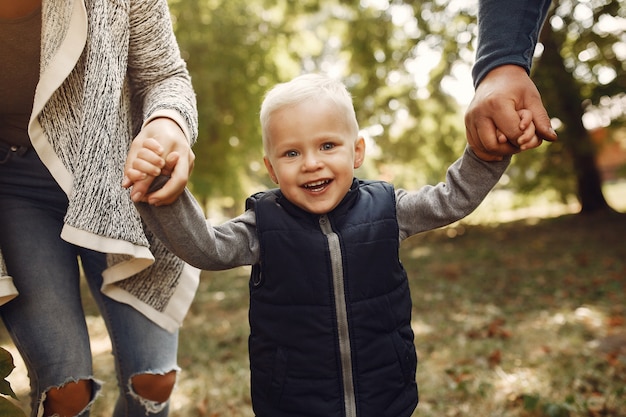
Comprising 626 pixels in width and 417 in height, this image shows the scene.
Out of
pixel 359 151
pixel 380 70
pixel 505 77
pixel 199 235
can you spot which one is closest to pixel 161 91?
pixel 199 235

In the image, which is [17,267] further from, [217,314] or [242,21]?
[242,21]

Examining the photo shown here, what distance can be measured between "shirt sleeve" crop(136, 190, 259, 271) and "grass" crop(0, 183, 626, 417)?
225cm

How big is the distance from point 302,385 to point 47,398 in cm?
79

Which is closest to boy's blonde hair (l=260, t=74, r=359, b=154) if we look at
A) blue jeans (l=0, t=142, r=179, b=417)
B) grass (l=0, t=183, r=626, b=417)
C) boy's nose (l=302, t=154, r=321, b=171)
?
boy's nose (l=302, t=154, r=321, b=171)

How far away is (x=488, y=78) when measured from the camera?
151 cm

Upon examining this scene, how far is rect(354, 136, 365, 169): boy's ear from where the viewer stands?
6.05 feet

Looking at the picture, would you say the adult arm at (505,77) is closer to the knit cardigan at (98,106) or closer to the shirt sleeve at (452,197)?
the shirt sleeve at (452,197)

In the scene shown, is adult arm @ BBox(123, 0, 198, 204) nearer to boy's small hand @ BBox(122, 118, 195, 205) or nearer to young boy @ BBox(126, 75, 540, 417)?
boy's small hand @ BBox(122, 118, 195, 205)

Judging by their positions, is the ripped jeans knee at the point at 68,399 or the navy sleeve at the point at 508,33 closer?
the navy sleeve at the point at 508,33

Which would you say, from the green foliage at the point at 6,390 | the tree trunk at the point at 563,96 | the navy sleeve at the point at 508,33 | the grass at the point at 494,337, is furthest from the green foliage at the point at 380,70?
the green foliage at the point at 6,390

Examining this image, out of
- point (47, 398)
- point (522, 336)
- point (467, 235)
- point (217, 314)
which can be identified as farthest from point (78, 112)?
point (467, 235)

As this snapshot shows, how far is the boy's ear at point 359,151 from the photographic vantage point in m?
1.84

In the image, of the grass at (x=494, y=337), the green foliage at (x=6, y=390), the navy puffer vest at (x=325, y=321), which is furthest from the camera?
the grass at (x=494, y=337)

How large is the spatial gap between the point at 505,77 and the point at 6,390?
1.43 meters
